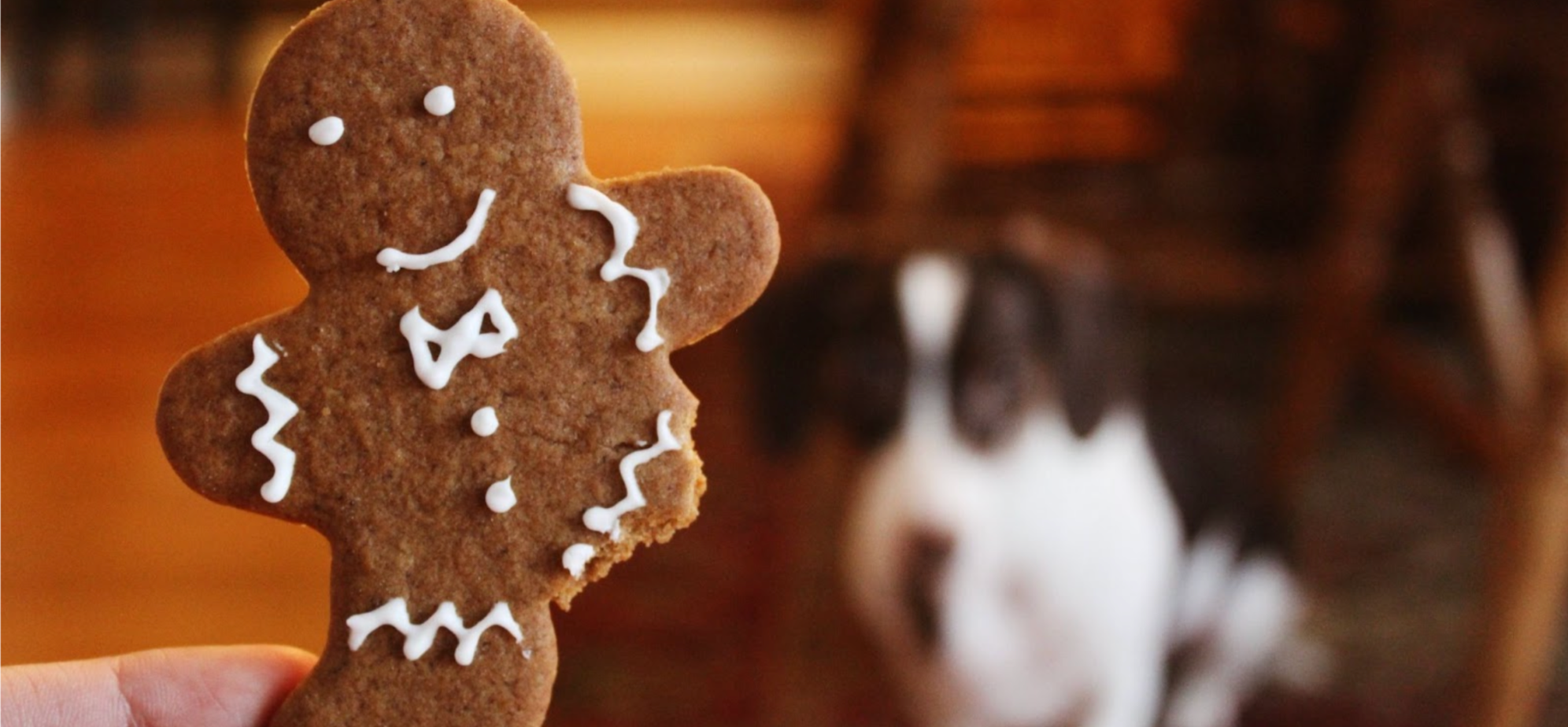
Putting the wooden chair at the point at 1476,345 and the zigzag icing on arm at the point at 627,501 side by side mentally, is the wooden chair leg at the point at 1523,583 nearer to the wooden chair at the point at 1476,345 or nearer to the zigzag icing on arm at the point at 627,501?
the wooden chair at the point at 1476,345

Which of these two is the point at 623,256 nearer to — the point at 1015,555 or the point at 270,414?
the point at 270,414

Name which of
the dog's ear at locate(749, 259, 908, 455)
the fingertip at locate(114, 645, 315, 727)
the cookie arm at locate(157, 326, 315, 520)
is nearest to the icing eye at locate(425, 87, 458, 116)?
the cookie arm at locate(157, 326, 315, 520)

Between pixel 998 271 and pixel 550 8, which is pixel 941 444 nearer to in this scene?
pixel 998 271

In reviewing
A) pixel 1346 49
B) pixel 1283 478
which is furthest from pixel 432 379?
pixel 1346 49

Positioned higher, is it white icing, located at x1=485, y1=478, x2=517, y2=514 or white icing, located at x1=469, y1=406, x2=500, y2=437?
white icing, located at x1=469, y1=406, x2=500, y2=437

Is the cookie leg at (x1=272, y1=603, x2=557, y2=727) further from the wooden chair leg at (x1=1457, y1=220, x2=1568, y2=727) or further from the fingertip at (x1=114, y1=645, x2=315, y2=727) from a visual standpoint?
the wooden chair leg at (x1=1457, y1=220, x2=1568, y2=727)

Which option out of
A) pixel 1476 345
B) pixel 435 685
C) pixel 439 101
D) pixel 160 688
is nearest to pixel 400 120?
pixel 439 101
